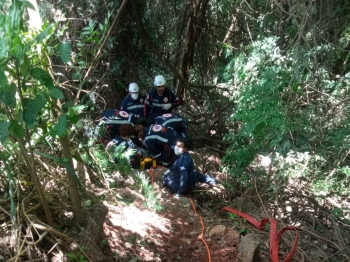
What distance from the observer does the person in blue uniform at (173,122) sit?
20.1 feet

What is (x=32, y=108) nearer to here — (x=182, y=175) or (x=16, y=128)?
(x=16, y=128)

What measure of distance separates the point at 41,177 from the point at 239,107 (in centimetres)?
266

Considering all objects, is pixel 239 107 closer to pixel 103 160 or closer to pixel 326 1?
pixel 326 1

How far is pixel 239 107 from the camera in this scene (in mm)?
4461

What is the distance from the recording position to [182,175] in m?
4.75

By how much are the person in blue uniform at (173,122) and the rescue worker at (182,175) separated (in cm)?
113

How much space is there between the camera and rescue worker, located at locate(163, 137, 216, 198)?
4.77m

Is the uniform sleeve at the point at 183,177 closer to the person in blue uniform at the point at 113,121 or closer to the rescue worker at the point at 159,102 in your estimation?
the person in blue uniform at the point at 113,121

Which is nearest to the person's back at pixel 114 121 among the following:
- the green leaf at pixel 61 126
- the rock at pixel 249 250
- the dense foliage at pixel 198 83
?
the dense foliage at pixel 198 83

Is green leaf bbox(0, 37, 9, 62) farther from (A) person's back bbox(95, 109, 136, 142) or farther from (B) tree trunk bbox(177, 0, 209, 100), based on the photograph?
(B) tree trunk bbox(177, 0, 209, 100)

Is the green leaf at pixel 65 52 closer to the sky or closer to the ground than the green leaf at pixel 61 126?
closer to the sky

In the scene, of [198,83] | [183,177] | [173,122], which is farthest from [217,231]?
[198,83]

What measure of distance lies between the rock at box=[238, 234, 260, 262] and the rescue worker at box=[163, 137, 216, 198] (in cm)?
134

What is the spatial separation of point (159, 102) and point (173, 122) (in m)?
0.62
